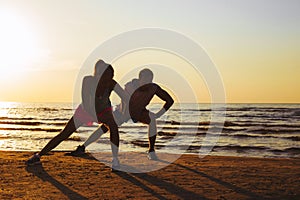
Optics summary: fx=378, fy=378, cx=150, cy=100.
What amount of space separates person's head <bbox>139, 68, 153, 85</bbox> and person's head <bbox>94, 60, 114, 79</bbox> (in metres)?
1.13

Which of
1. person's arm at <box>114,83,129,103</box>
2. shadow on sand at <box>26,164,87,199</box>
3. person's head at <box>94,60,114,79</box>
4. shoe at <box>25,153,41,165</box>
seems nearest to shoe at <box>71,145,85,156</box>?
shoe at <box>25,153,41,165</box>

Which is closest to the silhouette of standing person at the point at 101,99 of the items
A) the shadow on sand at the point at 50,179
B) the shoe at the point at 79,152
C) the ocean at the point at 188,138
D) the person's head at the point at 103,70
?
the person's head at the point at 103,70

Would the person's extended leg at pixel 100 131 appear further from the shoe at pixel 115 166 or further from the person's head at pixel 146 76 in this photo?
the shoe at pixel 115 166

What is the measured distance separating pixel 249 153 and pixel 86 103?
8077 mm

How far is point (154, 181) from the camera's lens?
5855 millimetres

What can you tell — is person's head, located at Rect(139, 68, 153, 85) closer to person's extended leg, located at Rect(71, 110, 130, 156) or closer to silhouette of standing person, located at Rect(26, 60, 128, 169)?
person's extended leg, located at Rect(71, 110, 130, 156)

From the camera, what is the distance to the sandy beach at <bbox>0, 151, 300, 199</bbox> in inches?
200

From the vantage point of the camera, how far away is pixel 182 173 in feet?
21.3

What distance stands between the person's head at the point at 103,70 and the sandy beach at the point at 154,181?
5.54ft

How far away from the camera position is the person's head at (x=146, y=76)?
7699mm

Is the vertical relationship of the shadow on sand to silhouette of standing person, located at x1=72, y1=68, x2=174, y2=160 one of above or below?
below

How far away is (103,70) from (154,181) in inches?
83.9

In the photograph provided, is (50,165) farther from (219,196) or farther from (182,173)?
(219,196)

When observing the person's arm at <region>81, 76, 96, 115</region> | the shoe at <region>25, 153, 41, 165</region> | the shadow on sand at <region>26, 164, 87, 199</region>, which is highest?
the person's arm at <region>81, 76, 96, 115</region>
